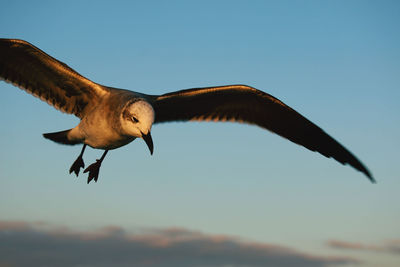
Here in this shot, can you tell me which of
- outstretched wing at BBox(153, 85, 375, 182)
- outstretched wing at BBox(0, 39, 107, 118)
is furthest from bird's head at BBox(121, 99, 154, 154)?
outstretched wing at BBox(153, 85, 375, 182)

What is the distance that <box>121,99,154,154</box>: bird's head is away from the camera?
10.2 meters

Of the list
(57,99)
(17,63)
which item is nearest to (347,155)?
(57,99)

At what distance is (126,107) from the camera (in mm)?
10469

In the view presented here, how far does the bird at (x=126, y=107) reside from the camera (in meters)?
10.9

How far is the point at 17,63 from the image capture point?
11.8m

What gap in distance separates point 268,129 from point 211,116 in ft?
4.58

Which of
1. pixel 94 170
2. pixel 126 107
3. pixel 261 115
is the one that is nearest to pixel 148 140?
pixel 126 107

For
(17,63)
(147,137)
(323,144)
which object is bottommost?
(147,137)

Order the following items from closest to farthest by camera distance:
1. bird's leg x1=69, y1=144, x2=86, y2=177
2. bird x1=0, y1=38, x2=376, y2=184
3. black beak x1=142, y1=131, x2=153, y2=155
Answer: black beak x1=142, y1=131, x2=153, y2=155 → bird x1=0, y1=38, x2=376, y2=184 → bird's leg x1=69, y1=144, x2=86, y2=177

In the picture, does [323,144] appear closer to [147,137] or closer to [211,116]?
[211,116]

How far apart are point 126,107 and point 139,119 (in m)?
0.47

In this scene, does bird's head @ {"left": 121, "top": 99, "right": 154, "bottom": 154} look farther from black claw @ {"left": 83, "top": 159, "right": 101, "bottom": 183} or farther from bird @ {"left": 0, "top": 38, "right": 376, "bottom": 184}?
black claw @ {"left": 83, "top": 159, "right": 101, "bottom": 183}

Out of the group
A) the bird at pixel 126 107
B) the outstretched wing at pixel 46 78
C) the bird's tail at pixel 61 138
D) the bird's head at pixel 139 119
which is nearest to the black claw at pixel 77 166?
the bird at pixel 126 107

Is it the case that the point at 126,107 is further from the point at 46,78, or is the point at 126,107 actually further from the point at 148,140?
the point at 46,78
